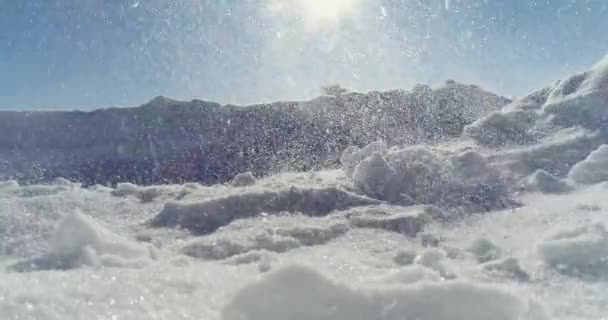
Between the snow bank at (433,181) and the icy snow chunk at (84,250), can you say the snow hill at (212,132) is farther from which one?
the icy snow chunk at (84,250)

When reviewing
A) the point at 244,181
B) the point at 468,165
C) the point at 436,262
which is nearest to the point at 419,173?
the point at 468,165

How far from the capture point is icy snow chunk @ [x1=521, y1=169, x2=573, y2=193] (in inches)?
198

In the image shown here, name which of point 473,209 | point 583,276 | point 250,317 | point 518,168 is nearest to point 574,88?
point 518,168

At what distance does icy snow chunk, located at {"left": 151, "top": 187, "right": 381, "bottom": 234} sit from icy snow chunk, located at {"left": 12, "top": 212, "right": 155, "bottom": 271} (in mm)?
1032

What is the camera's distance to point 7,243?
363 centimetres

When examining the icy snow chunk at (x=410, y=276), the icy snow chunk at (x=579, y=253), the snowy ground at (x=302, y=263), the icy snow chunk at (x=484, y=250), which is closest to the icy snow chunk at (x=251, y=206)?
the snowy ground at (x=302, y=263)

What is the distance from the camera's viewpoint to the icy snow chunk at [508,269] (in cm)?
281

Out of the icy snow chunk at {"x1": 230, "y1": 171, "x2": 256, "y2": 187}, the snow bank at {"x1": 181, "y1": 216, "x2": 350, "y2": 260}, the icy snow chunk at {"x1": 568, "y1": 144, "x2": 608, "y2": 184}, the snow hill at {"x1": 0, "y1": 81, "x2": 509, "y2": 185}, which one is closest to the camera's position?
the snow bank at {"x1": 181, "y1": 216, "x2": 350, "y2": 260}

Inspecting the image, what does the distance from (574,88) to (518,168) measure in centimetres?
238

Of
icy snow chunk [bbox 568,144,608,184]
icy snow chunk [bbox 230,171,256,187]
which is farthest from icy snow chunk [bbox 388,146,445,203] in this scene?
icy snow chunk [bbox 230,171,256,187]

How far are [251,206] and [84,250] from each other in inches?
70.9

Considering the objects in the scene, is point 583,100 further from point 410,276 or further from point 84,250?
point 84,250

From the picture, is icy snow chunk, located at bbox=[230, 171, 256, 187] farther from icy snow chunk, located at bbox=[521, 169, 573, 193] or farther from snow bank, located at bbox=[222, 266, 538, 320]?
snow bank, located at bbox=[222, 266, 538, 320]

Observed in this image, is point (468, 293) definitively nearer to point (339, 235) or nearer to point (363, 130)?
point (339, 235)
